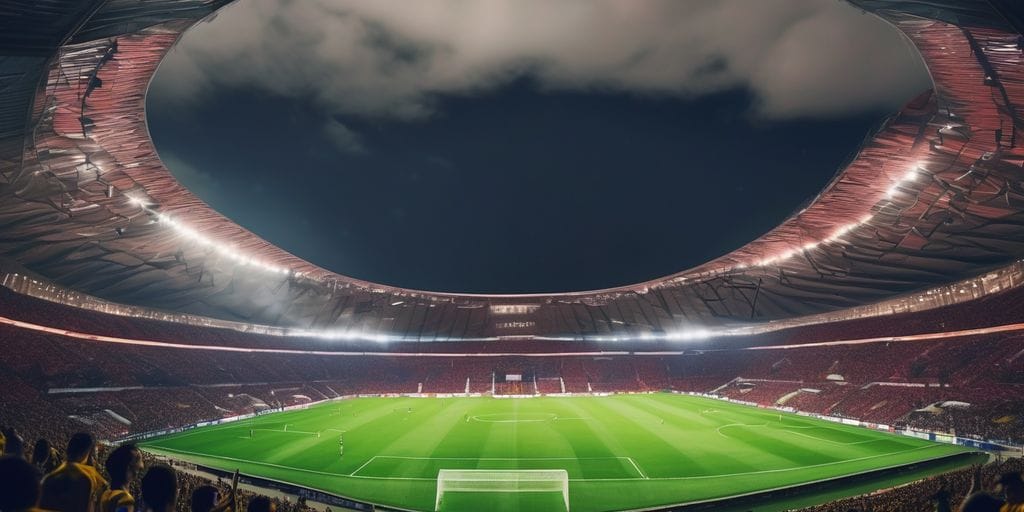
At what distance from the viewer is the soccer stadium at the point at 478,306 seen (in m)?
12.3

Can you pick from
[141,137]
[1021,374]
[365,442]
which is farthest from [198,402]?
[1021,374]

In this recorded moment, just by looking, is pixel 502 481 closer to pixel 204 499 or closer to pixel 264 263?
pixel 204 499

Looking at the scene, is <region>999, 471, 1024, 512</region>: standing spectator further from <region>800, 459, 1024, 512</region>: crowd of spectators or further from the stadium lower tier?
the stadium lower tier

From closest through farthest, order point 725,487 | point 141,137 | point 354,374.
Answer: point 141,137
point 725,487
point 354,374

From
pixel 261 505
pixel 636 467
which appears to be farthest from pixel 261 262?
pixel 261 505

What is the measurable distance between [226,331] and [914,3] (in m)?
51.8

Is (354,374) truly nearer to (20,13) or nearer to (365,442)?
(365,442)

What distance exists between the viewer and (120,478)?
3.98 metres

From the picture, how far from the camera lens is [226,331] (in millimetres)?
49250

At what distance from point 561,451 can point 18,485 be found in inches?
959

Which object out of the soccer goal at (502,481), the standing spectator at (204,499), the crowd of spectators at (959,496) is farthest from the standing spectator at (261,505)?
the soccer goal at (502,481)

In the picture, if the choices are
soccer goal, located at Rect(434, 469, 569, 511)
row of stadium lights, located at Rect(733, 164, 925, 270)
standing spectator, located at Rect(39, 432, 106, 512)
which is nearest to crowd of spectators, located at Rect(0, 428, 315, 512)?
standing spectator, located at Rect(39, 432, 106, 512)

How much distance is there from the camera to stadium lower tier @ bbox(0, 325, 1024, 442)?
1128 inches

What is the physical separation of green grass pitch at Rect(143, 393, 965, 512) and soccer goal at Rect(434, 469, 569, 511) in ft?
1.38
